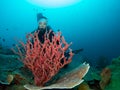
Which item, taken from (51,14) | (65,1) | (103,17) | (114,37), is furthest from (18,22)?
(114,37)

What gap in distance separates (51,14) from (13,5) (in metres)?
21.6

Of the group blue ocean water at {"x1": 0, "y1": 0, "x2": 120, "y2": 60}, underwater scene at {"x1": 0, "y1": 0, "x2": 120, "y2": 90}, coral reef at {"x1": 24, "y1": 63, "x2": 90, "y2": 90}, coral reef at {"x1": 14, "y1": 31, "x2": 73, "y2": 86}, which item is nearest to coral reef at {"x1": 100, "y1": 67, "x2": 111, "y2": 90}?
underwater scene at {"x1": 0, "y1": 0, "x2": 120, "y2": 90}

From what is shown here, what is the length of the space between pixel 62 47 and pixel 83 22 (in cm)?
8584

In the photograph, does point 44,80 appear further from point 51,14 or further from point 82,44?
point 51,14

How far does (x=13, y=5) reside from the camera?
267 ft

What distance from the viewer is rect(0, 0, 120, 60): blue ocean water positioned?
6431 cm

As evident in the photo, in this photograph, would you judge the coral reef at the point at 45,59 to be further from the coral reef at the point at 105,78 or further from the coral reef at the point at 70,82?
the coral reef at the point at 105,78

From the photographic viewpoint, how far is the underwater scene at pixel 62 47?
13.2 ft

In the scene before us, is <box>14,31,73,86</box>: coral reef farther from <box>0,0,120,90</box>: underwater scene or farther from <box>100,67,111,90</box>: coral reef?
<box>100,67,111,90</box>: coral reef

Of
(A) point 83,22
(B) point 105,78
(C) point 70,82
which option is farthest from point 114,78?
(A) point 83,22

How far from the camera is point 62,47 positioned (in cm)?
419

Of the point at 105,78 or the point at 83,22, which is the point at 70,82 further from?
the point at 83,22

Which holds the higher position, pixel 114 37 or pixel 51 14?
pixel 51 14

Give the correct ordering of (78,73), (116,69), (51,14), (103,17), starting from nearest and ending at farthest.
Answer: (78,73)
(116,69)
(103,17)
(51,14)
